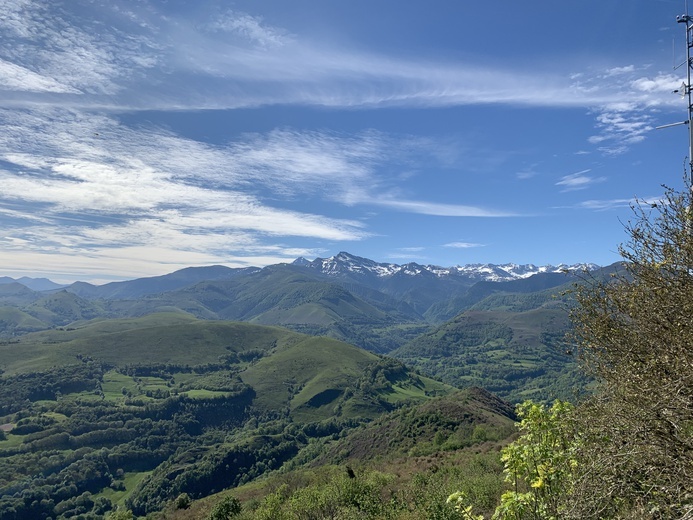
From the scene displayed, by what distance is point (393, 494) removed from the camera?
49094 mm

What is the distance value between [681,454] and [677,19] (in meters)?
18.7

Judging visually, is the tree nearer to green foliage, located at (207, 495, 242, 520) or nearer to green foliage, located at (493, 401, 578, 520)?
green foliage, located at (493, 401, 578, 520)

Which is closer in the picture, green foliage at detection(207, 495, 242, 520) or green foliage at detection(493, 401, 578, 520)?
green foliage at detection(493, 401, 578, 520)

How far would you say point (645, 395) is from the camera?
9250 millimetres

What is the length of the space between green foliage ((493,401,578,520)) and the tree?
522 mm

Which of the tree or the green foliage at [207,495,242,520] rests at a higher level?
the tree

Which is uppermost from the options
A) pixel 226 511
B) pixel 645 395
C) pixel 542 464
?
pixel 645 395

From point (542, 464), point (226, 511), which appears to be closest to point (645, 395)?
point (542, 464)

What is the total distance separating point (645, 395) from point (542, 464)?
3216 millimetres

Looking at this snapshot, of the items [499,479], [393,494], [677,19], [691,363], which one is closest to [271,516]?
[393,494]

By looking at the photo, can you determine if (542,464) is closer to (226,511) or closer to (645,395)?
(645,395)

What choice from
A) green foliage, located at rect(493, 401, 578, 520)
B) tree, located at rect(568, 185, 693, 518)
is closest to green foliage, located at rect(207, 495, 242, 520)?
green foliage, located at rect(493, 401, 578, 520)

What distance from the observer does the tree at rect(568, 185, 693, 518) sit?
8578 mm

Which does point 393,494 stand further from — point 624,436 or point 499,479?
point 624,436
